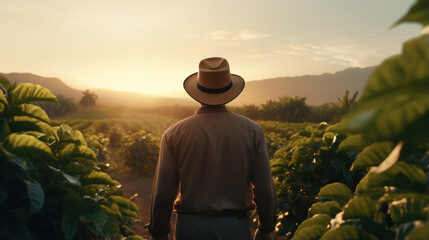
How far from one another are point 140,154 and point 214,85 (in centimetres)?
923

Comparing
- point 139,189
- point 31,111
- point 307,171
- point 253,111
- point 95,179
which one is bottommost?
point 139,189

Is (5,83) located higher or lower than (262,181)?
higher

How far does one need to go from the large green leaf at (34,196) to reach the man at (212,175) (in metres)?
1.09

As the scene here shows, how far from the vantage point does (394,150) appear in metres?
0.89

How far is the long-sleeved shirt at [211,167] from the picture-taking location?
2.38m

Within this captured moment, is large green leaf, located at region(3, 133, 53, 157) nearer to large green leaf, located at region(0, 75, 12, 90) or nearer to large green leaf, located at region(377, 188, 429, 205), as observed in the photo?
large green leaf, located at region(0, 75, 12, 90)

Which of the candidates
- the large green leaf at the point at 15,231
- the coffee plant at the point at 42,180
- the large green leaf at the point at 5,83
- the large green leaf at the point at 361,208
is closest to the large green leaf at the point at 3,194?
the coffee plant at the point at 42,180

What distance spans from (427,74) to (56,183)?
5.41 feet

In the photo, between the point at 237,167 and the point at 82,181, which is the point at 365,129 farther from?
the point at 237,167

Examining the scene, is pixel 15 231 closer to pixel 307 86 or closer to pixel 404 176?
pixel 404 176

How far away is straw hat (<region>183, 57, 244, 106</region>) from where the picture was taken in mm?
2557

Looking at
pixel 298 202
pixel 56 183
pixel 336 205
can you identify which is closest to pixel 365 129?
pixel 336 205

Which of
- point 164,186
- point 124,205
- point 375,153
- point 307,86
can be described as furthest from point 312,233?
point 307,86

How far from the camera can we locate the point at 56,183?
65.7 inches
